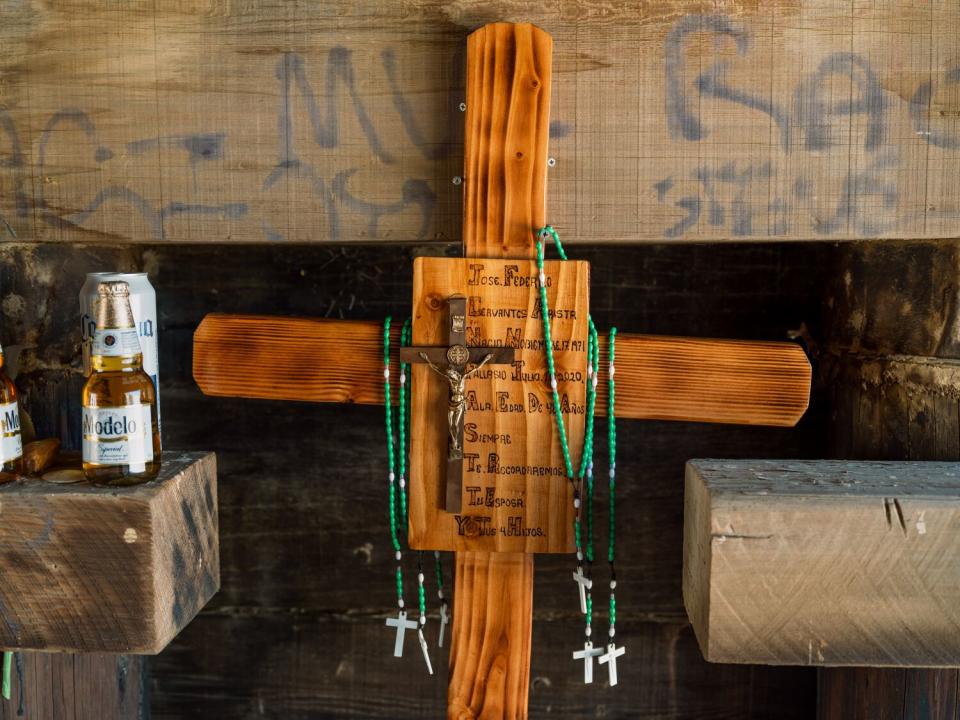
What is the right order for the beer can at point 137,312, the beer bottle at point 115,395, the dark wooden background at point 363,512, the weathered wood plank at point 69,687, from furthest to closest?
1. the dark wooden background at point 363,512
2. the weathered wood plank at point 69,687
3. the beer can at point 137,312
4. the beer bottle at point 115,395

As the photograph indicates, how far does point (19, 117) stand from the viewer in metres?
1.07

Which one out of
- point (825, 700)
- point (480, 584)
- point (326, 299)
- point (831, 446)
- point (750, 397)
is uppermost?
point (326, 299)

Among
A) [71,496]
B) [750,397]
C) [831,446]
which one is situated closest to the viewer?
[71,496]

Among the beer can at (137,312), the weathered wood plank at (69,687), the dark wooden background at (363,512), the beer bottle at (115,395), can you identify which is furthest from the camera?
the dark wooden background at (363,512)

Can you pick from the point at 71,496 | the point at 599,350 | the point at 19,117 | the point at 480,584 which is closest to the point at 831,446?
the point at 599,350

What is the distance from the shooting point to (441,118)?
105 centimetres

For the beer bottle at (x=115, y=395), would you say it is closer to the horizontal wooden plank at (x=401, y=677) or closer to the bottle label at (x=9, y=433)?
the bottle label at (x=9, y=433)

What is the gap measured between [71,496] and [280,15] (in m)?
0.65

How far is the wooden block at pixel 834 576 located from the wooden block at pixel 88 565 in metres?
0.63

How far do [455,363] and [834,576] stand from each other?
494 millimetres

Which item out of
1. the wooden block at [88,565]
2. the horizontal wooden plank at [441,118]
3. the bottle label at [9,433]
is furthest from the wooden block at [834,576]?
the bottle label at [9,433]

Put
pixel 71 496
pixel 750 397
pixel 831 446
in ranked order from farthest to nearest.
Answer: pixel 831 446 < pixel 750 397 < pixel 71 496

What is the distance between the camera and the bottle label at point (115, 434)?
2.94 feet

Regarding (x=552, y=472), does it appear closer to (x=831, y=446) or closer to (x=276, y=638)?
(x=831, y=446)
